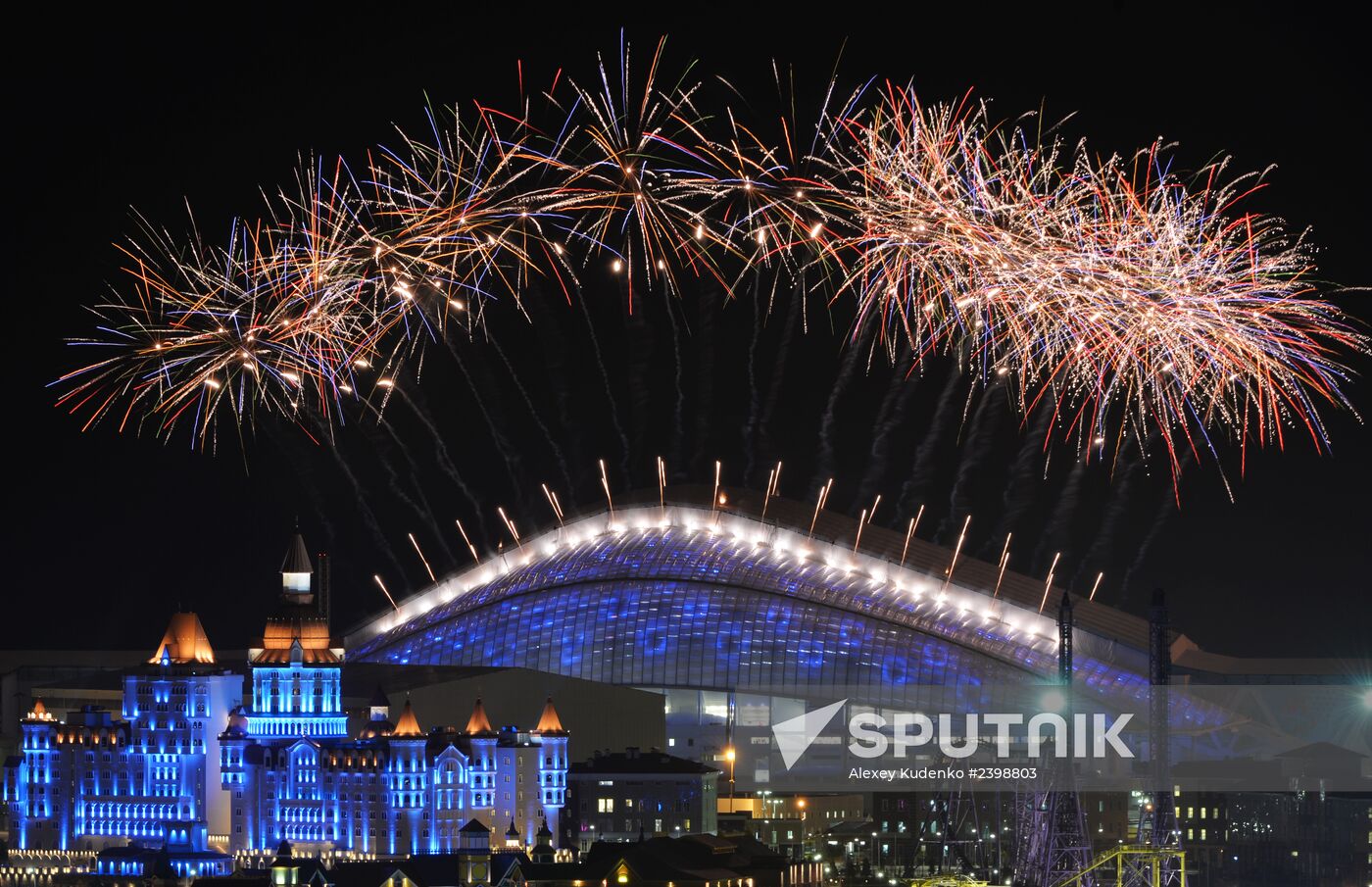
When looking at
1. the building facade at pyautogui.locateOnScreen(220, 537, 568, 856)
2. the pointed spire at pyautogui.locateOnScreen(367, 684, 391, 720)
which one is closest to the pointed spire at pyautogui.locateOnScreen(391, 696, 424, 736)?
the building facade at pyautogui.locateOnScreen(220, 537, 568, 856)

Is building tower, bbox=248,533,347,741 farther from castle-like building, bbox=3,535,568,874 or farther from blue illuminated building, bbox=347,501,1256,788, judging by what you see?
blue illuminated building, bbox=347,501,1256,788

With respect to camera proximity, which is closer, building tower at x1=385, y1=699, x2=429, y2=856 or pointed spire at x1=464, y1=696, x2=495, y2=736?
building tower at x1=385, y1=699, x2=429, y2=856

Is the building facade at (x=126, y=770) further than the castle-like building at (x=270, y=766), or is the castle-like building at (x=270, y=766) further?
the building facade at (x=126, y=770)

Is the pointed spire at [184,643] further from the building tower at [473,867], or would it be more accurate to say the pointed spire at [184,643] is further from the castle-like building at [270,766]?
the building tower at [473,867]

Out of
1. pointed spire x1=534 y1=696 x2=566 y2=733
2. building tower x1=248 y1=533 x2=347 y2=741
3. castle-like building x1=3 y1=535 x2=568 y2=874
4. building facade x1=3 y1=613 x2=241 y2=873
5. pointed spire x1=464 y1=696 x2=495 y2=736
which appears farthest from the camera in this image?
building tower x1=248 y1=533 x2=347 y2=741

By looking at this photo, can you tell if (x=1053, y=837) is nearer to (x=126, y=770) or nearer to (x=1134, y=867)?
(x=1134, y=867)

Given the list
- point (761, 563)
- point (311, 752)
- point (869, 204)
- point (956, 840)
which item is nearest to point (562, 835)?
point (311, 752)

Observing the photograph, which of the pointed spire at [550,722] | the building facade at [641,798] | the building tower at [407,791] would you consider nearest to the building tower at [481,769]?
the building tower at [407,791]

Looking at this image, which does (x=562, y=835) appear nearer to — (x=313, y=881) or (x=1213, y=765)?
(x=313, y=881)
